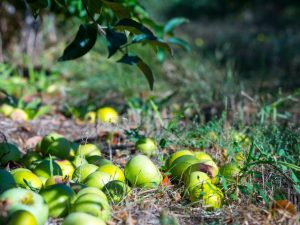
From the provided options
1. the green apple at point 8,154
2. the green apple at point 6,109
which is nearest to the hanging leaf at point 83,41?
the green apple at point 8,154

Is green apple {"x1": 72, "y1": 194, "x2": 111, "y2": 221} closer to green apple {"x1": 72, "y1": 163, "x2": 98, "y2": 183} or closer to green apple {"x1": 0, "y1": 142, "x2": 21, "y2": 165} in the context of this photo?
green apple {"x1": 72, "y1": 163, "x2": 98, "y2": 183}

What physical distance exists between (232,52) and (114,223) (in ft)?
15.7

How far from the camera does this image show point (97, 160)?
2178 mm

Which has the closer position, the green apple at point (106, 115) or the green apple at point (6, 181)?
the green apple at point (6, 181)

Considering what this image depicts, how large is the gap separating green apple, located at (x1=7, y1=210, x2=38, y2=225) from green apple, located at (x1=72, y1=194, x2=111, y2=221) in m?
0.17

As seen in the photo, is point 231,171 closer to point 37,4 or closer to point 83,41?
point 83,41

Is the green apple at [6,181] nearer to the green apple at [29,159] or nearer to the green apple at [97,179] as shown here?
the green apple at [97,179]

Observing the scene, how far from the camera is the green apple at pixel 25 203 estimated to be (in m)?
1.51

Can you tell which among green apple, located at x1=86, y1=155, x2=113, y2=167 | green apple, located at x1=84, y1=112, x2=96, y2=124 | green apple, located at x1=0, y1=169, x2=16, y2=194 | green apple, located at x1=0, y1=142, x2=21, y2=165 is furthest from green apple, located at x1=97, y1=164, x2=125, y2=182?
green apple, located at x1=84, y1=112, x2=96, y2=124

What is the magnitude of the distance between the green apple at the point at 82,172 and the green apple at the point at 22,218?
49cm

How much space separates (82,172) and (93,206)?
1.40 ft

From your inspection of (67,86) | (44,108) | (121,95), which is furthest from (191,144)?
(67,86)

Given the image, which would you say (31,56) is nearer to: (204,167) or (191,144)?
(191,144)

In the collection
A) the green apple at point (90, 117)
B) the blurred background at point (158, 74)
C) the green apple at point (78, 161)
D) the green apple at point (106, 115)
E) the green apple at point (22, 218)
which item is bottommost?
the green apple at point (22, 218)
